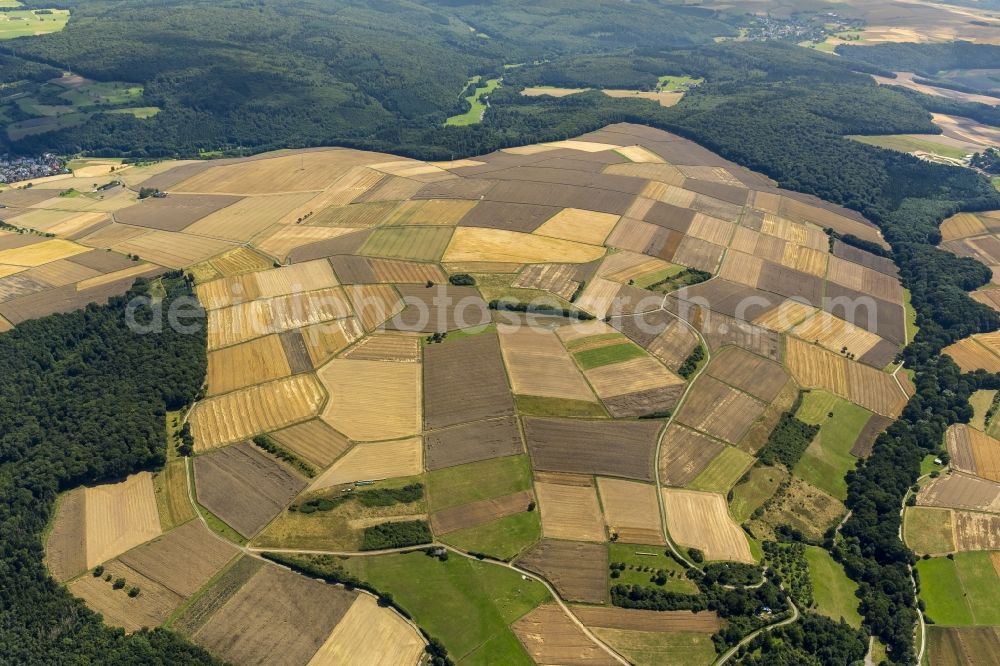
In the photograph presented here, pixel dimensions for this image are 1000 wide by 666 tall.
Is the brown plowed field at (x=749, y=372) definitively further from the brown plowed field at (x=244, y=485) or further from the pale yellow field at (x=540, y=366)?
the brown plowed field at (x=244, y=485)

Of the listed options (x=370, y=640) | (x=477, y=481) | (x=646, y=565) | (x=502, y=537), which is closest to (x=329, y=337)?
(x=477, y=481)

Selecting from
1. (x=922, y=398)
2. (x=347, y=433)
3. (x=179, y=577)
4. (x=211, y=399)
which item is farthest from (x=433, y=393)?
(x=922, y=398)

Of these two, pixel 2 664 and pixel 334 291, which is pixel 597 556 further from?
pixel 334 291

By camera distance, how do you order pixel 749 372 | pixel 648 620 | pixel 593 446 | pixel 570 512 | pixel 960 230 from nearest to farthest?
1. pixel 648 620
2. pixel 570 512
3. pixel 593 446
4. pixel 749 372
5. pixel 960 230

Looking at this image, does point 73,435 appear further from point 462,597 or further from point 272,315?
point 462,597

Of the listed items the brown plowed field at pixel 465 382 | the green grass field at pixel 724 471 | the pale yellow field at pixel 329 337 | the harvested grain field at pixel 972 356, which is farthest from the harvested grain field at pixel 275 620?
the harvested grain field at pixel 972 356

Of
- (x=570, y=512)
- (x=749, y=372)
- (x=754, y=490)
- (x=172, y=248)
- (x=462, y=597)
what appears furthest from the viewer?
(x=172, y=248)
